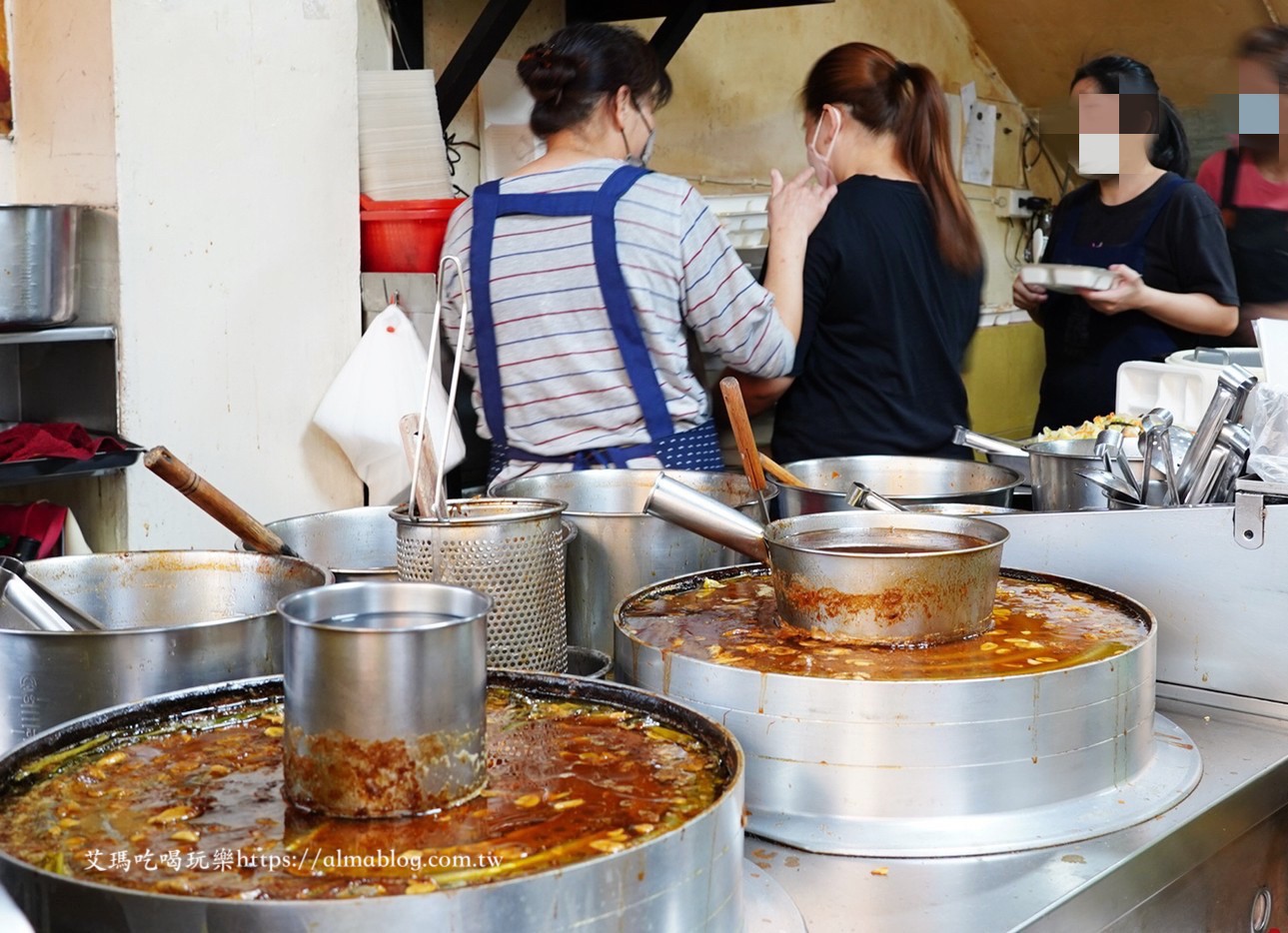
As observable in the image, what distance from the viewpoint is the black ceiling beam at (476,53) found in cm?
326

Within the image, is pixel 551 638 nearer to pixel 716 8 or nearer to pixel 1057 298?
pixel 1057 298

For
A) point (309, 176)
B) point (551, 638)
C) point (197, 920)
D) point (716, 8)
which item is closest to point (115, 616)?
point (551, 638)

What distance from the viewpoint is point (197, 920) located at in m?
0.77

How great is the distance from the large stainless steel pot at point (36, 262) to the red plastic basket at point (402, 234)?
27.9 inches

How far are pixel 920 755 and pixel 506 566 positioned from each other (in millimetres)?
434

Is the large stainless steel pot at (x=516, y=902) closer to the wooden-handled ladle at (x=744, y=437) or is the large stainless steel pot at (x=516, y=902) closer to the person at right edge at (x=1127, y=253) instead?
the wooden-handled ladle at (x=744, y=437)

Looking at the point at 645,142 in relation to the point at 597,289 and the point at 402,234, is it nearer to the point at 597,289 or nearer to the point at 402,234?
the point at 597,289

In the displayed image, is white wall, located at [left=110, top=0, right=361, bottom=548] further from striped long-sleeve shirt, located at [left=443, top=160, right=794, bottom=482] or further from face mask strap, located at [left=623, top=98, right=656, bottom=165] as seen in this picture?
face mask strap, located at [left=623, top=98, right=656, bottom=165]

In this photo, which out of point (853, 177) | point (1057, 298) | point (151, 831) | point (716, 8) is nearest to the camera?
point (151, 831)

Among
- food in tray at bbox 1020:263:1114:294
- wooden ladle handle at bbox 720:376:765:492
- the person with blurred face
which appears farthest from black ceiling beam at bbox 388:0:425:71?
wooden ladle handle at bbox 720:376:765:492

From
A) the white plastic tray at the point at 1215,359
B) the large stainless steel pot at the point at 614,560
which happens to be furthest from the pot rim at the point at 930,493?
the white plastic tray at the point at 1215,359

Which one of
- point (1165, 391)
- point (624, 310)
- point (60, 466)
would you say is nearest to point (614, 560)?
point (624, 310)

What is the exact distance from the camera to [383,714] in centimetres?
92

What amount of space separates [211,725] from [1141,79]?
2666 mm
